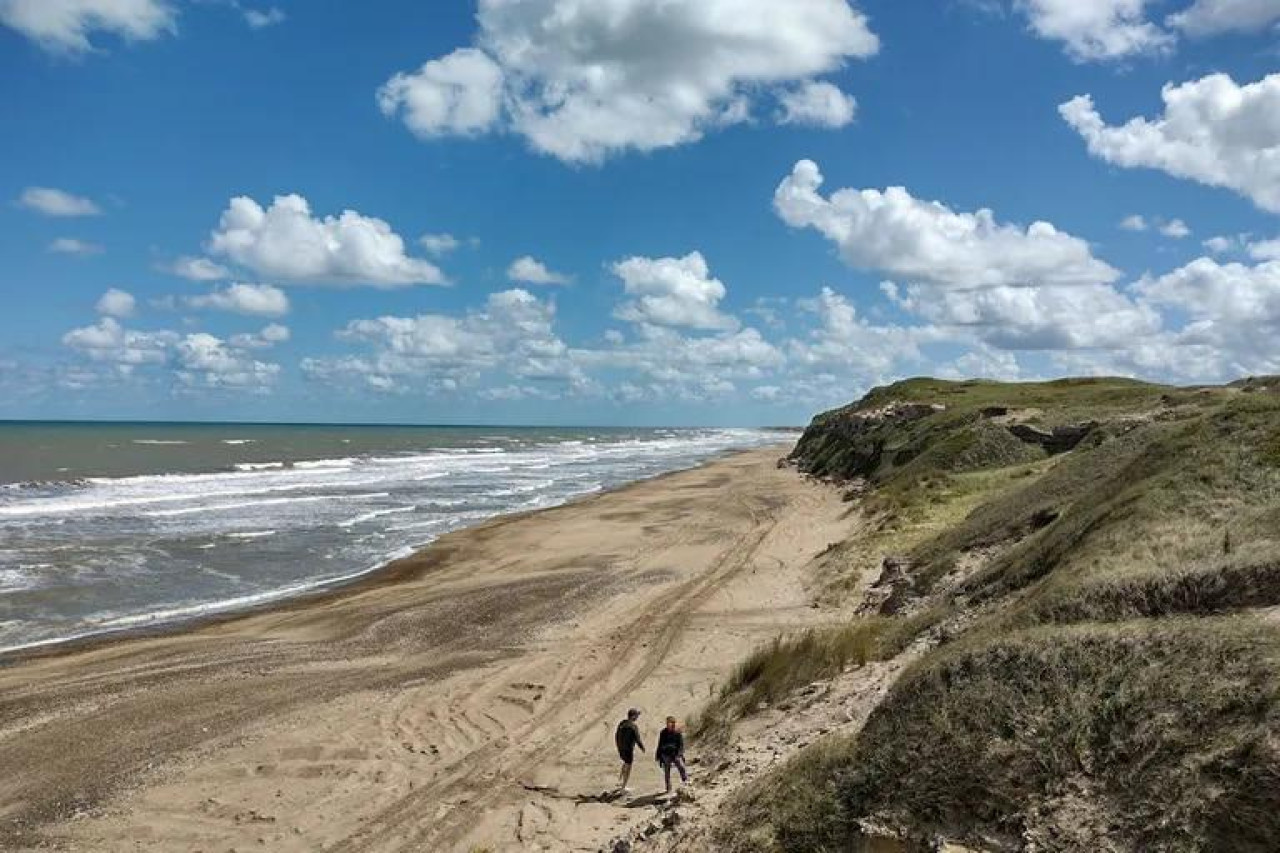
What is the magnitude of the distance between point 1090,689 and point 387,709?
1239 centimetres

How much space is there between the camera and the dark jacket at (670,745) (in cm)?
1089

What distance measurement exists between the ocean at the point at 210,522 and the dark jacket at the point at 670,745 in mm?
16970

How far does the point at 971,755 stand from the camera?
6930mm

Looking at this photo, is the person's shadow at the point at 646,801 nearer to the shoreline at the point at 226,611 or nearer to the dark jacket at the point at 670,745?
the dark jacket at the point at 670,745

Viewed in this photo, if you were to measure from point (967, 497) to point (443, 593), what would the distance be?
16.6 m

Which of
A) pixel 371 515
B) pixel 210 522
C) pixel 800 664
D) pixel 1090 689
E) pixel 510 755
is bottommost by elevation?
pixel 510 755

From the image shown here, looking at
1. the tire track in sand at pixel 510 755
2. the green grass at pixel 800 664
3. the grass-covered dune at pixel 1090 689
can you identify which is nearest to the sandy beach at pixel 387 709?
the tire track in sand at pixel 510 755

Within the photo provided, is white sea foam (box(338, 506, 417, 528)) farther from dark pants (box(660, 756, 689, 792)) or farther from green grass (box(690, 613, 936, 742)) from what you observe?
dark pants (box(660, 756, 689, 792))

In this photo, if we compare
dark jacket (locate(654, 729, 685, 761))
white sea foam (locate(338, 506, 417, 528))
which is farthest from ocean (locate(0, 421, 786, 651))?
dark jacket (locate(654, 729, 685, 761))

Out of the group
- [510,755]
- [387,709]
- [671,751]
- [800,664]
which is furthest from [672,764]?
[387,709]

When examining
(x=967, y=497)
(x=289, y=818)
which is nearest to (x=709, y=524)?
(x=967, y=497)

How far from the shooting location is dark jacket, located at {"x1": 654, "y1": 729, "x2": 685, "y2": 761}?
35.7ft

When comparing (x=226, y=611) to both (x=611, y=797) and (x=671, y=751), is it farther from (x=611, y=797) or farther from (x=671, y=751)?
(x=671, y=751)

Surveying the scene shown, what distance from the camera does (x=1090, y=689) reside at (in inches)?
270
